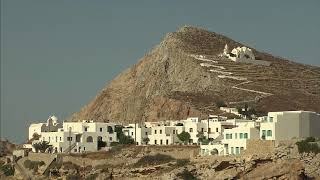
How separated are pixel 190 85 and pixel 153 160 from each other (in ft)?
155

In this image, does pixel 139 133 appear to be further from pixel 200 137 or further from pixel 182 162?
pixel 182 162

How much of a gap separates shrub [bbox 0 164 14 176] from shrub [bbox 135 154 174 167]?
19723 mm

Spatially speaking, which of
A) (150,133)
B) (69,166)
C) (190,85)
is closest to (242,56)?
(190,85)

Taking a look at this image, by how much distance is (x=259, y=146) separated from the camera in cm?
6775

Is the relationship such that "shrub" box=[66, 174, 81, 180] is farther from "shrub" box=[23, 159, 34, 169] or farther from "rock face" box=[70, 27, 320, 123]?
"rock face" box=[70, 27, 320, 123]

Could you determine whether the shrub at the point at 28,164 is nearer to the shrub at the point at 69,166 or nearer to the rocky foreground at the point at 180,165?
the rocky foreground at the point at 180,165

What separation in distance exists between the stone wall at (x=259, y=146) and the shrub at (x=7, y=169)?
3281 centimetres

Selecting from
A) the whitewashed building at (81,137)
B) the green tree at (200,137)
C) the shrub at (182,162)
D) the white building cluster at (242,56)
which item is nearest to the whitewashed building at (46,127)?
the whitewashed building at (81,137)

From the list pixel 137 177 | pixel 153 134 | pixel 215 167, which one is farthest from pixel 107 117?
pixel 215 167

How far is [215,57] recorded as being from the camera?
136 m

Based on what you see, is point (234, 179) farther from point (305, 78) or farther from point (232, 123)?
point (305, 78)

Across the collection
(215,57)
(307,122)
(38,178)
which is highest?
(215,57)

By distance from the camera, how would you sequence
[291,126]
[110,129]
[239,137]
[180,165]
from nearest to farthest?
[291,126] < [239,137] < [180,165] < [110,129]

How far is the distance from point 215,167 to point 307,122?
8.54 metres
